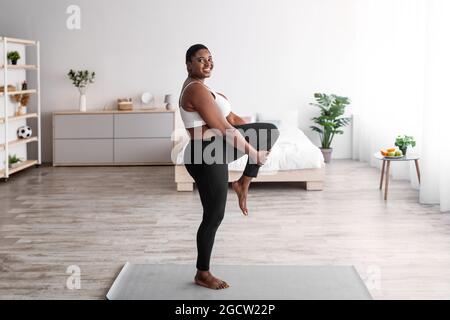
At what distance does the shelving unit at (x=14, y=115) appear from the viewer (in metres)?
7.05

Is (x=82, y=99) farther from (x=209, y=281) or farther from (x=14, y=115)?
(x=209, y=281)

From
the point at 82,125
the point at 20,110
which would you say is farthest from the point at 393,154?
the point at 20,110

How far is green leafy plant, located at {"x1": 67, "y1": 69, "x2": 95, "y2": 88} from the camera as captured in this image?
832cm

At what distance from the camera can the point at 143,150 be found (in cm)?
826

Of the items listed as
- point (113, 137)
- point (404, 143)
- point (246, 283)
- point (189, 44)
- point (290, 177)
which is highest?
point (189, 44)

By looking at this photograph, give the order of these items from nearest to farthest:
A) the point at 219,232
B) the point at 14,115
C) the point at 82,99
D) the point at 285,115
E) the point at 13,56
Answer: the point at 219,232 → the point at 13,56 → the point at 14,115 → the point at 82,99 → the point at 285,115

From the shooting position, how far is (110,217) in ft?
17.6

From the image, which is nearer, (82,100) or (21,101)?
(21,101)

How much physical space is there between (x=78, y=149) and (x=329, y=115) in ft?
10.8

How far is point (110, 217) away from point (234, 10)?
13.4ft

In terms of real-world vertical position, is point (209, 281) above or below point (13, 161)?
below

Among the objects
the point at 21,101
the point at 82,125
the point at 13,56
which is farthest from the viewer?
the point at 82,125

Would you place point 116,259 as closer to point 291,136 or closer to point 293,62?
point 291,136

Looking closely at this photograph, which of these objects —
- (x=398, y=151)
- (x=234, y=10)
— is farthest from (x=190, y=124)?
(x=234, y=10)
